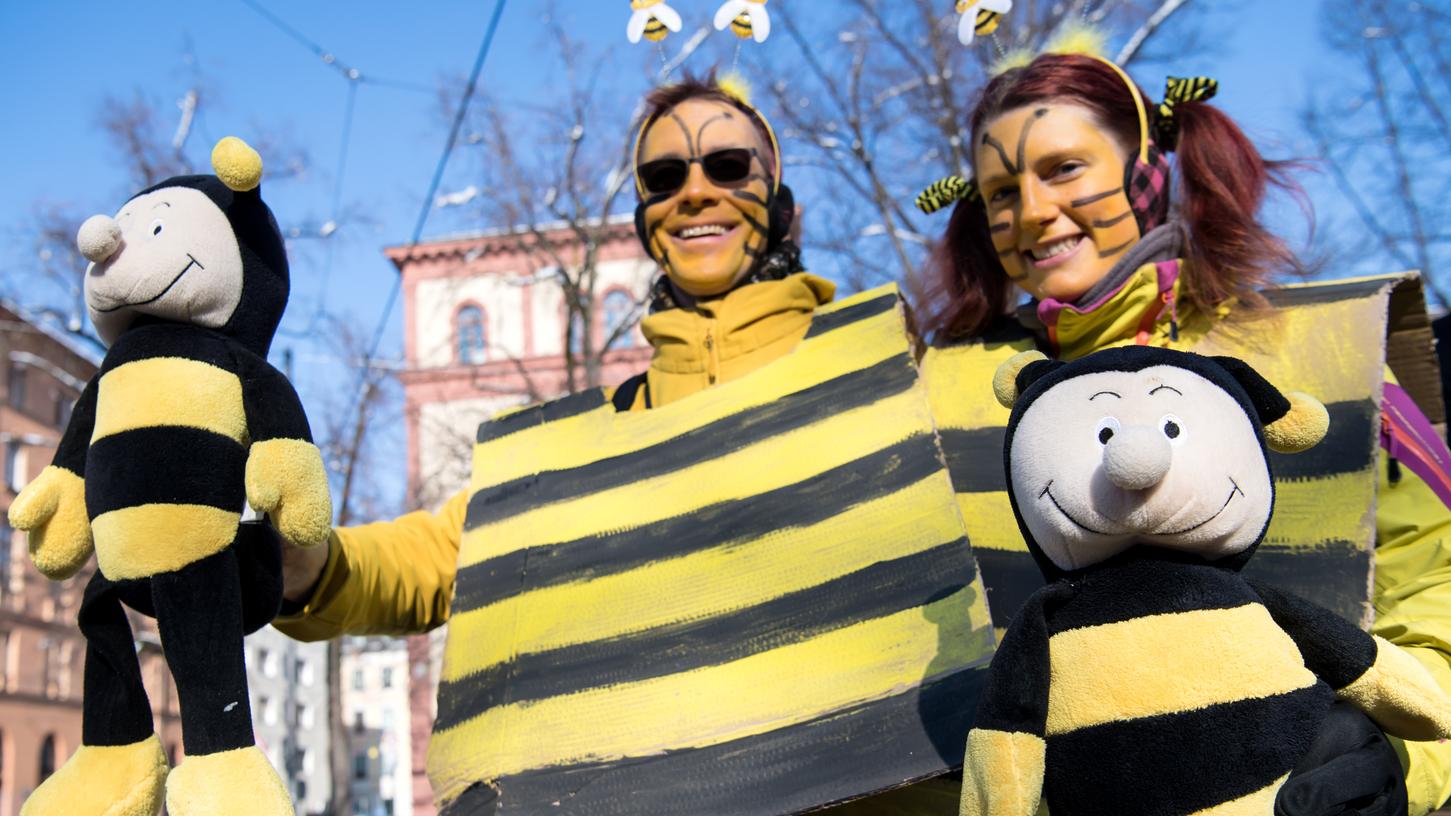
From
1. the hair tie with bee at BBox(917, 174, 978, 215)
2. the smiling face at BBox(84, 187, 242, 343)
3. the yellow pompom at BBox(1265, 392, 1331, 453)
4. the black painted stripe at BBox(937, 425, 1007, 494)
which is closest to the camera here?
the yellow pompom at BBox(1265, 392, 1331, 453)

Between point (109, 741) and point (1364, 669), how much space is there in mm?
1609

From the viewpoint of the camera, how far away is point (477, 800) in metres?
2.04

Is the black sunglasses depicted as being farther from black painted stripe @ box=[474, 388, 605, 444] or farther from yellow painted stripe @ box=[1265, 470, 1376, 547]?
yellow painted stripe @ box=[1265, 470, 1376, 547]

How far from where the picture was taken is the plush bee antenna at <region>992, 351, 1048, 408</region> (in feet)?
5.20

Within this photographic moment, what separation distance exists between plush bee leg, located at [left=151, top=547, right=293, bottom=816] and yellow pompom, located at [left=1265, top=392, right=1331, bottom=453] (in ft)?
4.28

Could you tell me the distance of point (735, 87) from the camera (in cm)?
289

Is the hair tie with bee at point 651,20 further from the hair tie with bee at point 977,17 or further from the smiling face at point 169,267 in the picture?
the smiling face at point 169,267

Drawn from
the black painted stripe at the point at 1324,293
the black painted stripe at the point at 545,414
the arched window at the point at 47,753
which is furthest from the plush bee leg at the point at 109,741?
the arched window at the point at 47,753

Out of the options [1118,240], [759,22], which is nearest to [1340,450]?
[1118,240]

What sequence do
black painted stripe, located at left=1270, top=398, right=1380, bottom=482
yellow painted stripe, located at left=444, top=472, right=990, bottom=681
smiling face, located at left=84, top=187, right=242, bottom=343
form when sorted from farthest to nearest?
yellow painted stripe, located at left=444, top=472, right=990, bottom=681 → black painted stripe, located at left=1270, top=398, right=1380, bottom=482 → smiling face, located at left=84, top=187, right=242, bottom=343

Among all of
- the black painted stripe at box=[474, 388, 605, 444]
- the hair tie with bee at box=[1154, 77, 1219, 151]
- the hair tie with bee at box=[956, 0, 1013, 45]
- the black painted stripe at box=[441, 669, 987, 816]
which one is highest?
the hair tie with bee at box=[956, 0, 1013, 45]

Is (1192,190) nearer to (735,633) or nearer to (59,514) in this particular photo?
(735,633)

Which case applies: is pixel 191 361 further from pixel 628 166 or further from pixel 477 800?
pixel 628 166

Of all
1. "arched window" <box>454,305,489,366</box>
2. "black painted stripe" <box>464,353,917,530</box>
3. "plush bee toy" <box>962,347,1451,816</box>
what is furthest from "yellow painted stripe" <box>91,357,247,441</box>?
"arched window" <box>454,305,489,366</box>
